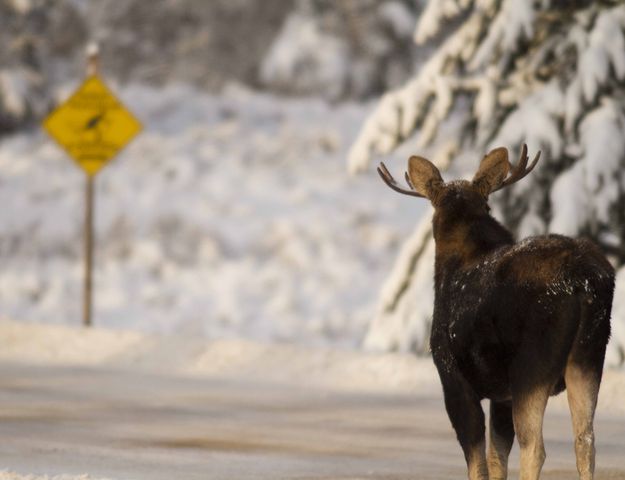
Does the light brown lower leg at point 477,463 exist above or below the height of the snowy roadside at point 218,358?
below

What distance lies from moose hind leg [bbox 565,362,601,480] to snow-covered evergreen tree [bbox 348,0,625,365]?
1047 centimetres

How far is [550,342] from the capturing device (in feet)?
25.2

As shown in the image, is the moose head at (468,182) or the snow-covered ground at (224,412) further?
the snow-covered ground at (224,412)

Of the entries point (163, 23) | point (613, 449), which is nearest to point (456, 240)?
point (613, 449)

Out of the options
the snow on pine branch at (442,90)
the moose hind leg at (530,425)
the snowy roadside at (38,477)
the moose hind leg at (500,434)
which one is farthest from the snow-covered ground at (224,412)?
the snow on pine branch at (442,90)

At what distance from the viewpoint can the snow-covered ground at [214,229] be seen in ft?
106

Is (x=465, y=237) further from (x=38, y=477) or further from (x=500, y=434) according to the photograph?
(x=38, y=477)

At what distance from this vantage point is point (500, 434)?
8406 millimetres

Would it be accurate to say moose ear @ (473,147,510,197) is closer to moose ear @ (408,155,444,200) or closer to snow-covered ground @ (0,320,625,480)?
moose ear @ (408,155,444,200)

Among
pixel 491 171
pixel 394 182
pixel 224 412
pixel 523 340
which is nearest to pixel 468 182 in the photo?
pixel 491 171

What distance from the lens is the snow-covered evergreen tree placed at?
18.6 meters

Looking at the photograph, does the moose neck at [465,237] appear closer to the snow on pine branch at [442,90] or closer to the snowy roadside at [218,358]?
the snowy roadside at [218,358]

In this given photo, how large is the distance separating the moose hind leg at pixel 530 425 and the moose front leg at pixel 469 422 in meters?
0.27

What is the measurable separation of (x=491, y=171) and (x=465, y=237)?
0.38 meters
